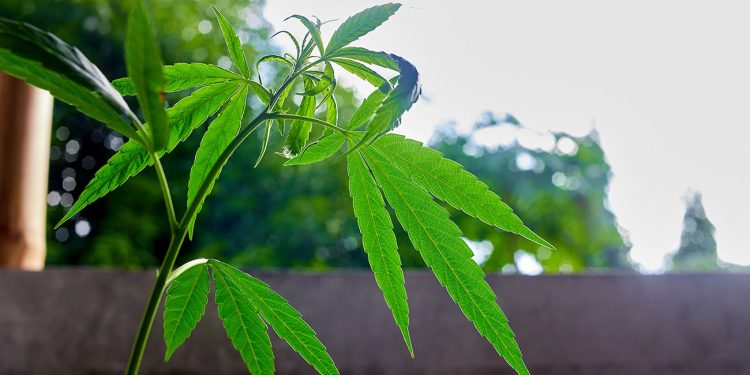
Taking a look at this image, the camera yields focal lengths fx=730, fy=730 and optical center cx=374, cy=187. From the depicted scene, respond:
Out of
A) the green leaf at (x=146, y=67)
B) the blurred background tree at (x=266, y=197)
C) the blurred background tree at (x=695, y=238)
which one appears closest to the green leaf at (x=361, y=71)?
the green leaf at (x=146, y=67)

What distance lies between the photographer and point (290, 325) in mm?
470

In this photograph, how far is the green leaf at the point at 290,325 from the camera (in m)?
0.46

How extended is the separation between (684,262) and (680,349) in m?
13.5

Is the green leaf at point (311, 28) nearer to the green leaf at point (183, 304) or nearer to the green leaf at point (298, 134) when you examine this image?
the green leaf at point (298, 134)

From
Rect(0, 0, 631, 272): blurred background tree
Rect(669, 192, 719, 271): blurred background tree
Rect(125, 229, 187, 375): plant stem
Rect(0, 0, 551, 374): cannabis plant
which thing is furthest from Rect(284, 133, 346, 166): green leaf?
Rect(669, 192, 719, 271): blurred background tree

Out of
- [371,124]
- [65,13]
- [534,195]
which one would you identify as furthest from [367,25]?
[65,13]

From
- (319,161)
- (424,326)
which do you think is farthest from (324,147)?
(424,326)

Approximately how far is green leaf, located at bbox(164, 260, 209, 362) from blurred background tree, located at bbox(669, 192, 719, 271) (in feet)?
48.5

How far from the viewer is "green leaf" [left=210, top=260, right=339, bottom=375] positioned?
0.46m

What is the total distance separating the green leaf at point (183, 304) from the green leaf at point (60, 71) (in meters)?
0.15

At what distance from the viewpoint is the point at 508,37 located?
338 inches

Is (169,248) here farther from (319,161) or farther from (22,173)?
(22,173)

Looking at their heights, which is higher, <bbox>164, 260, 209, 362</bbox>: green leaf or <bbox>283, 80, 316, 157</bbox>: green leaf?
<bbox>283, 80, 316, 157</bbox>: green leaf

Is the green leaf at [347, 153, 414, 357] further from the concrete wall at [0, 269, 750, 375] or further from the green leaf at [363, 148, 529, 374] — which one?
the concrete wall at [0, 269, 750, 375]
